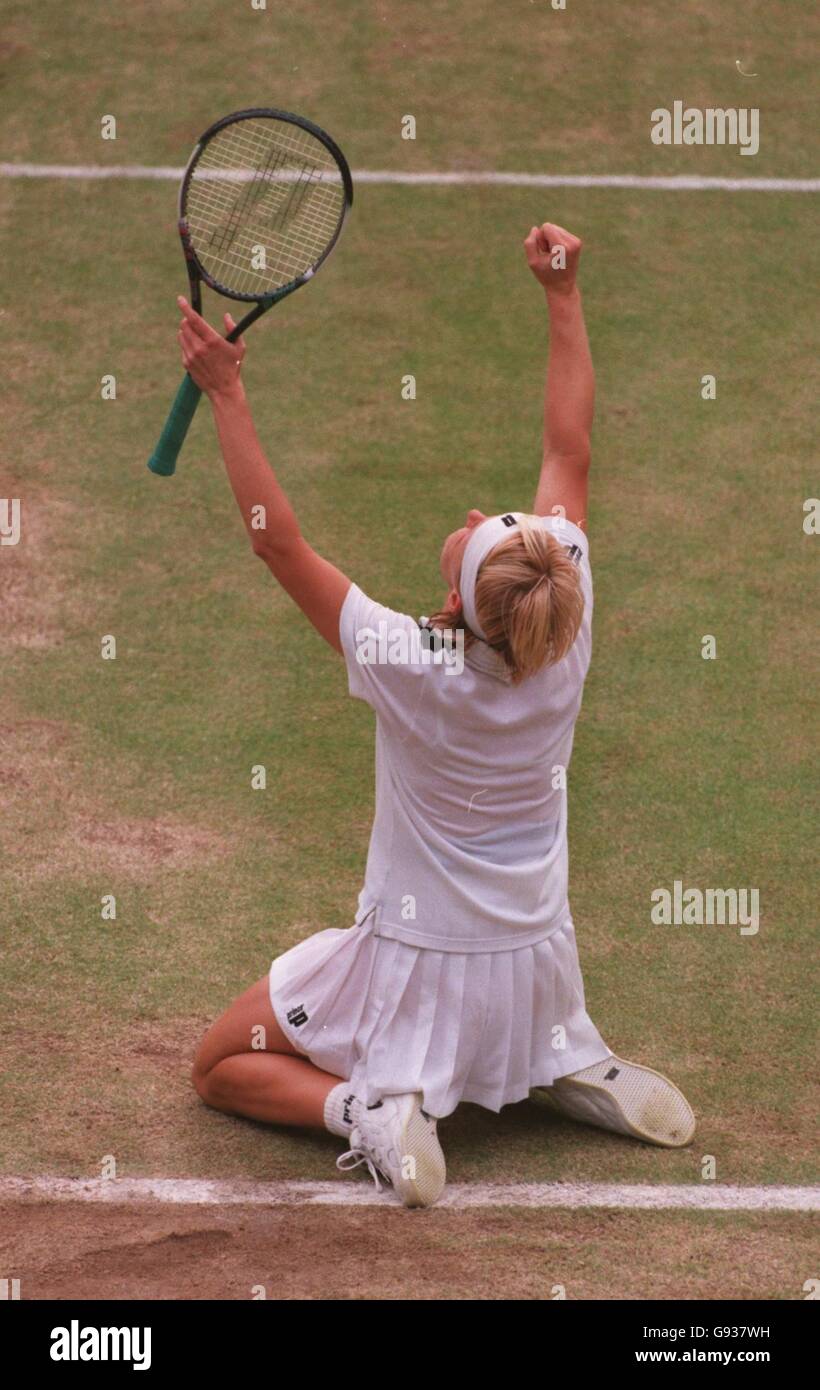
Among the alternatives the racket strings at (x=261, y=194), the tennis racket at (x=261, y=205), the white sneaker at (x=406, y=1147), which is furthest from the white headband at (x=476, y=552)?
the racket strings at (x=261, y=194)

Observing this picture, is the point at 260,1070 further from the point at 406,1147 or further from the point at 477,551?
the point at 477,551

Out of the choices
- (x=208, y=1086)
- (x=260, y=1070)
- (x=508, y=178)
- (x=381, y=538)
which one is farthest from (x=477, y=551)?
(x=508, y=178)

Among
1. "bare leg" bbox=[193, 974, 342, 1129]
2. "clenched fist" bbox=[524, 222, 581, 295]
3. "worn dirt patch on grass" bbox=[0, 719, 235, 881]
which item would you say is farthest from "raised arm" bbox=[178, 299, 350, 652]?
"worn dirt patch on grass" bbox=[0, 719, 235, 881]

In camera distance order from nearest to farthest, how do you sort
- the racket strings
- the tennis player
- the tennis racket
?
the tennis player → the tennis racket → the racket strings

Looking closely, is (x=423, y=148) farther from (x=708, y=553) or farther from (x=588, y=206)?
(x=708, y=553)

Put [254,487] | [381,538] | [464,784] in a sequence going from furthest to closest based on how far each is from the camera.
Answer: [381,538] → [464,784] → [254,487]

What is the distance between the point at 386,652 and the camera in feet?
13.6

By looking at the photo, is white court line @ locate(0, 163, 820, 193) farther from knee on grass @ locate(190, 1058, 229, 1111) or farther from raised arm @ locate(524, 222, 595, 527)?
knee on grass @ locate(190, 1058, 229, 1111)

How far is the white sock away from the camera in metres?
4.56

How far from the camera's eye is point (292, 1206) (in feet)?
14.7

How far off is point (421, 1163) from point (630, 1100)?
0.66 metres

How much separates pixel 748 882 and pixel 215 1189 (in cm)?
224

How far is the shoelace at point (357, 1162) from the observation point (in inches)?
178

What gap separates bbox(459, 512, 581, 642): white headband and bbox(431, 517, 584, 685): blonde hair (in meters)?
0.02
